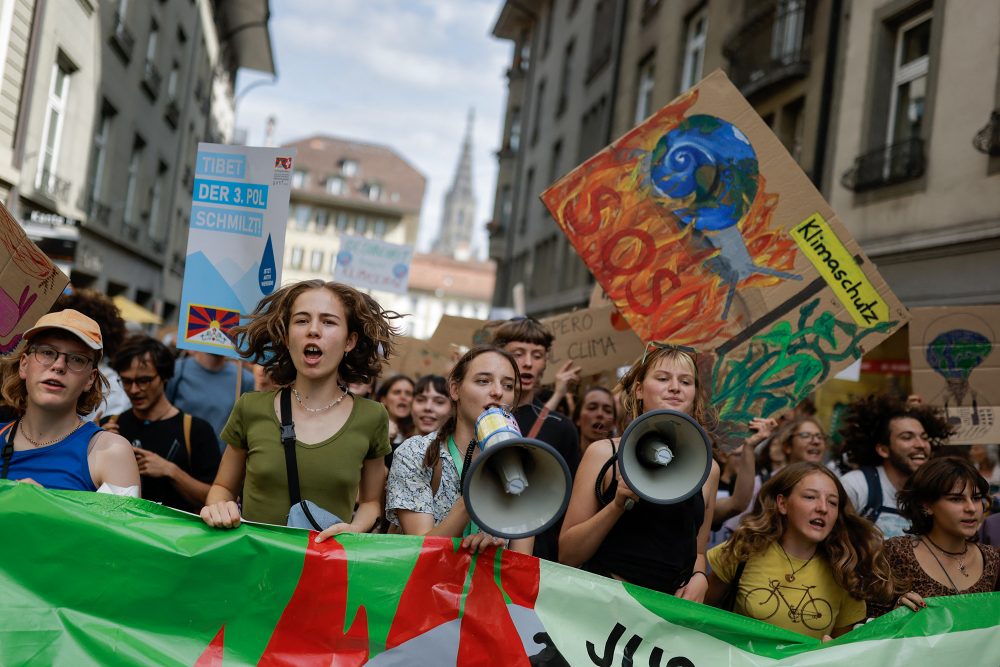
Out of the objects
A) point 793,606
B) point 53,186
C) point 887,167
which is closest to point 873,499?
point 793,606

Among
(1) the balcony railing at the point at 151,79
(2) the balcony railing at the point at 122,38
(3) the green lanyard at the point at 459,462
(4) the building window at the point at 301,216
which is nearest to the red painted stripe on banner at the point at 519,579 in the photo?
(3) the green lanyard at the point at 459,462

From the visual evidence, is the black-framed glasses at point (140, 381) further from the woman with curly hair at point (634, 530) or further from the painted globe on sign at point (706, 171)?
the painted globe on sign at point (706, 171)

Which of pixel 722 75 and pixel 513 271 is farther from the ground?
pixel 513 271

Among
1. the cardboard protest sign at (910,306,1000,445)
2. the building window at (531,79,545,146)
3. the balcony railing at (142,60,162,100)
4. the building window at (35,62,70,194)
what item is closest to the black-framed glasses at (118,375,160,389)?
the cardboard protest sign at (910,306,1000,445)

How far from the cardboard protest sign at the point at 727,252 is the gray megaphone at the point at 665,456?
161 cm

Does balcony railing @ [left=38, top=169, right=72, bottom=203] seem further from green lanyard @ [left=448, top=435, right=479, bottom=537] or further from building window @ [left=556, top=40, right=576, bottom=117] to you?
building window @ [left=556, top=40, right=576, bottom=117]

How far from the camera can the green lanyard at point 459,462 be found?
296 cm

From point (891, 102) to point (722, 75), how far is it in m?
7.23

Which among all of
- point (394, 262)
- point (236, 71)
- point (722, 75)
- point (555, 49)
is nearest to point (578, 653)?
point (722, 75)

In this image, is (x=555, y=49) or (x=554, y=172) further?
(x=555, y=49)

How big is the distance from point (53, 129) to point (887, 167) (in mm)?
11372

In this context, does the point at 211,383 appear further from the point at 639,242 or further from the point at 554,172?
the point at 554,172

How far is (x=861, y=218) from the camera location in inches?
430

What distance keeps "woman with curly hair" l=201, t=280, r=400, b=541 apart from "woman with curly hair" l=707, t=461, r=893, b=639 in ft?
4.30
